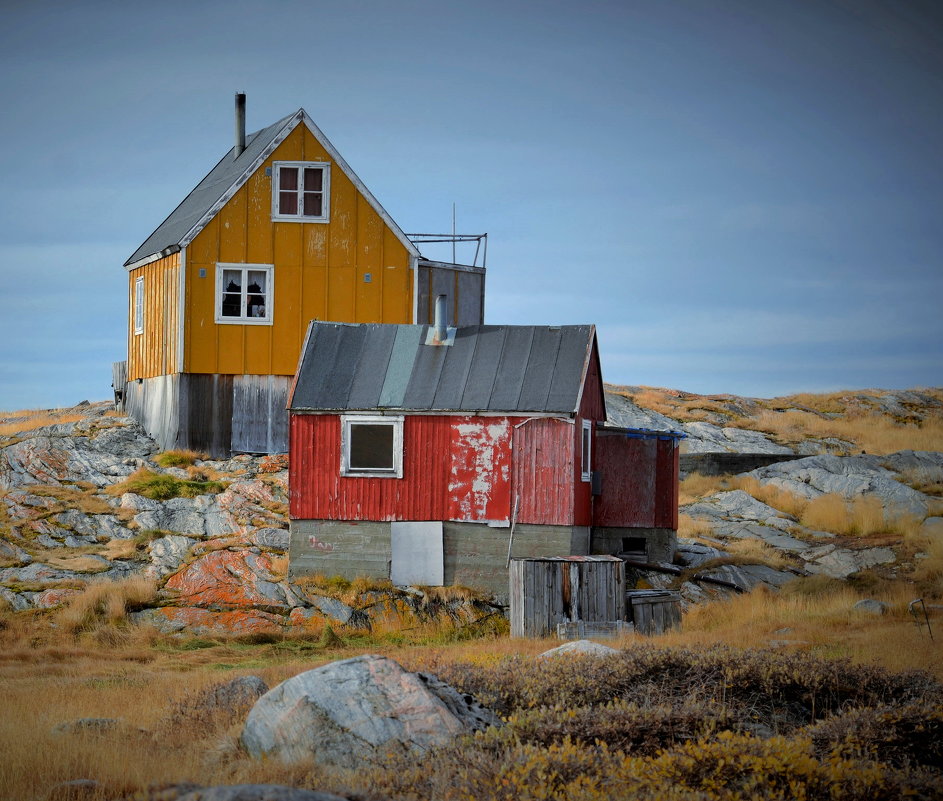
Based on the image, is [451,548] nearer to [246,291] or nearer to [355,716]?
[355,716]

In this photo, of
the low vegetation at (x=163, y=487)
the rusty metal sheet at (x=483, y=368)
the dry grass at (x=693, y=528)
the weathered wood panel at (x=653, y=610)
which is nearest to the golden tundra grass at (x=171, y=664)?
the weathered wood panel at (x=653, y=610)

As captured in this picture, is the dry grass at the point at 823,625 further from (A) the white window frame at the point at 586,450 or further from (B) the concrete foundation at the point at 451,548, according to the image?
(A) the white window frame at the point at 586,450

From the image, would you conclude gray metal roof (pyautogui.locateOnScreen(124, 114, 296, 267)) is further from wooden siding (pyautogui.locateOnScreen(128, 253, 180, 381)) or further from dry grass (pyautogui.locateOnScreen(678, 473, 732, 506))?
dry grass (pyautogui.locateOnScreen(678, 473, 732, 506))

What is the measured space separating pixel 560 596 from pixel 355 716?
9506 millimetres

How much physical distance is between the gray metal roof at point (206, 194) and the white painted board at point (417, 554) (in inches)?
493

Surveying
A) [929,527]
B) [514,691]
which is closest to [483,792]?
[514,691]

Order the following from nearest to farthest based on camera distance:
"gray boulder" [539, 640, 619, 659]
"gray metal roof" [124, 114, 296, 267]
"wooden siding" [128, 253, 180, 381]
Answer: "gray boulder" [539, 640, 619, 659], "wooden siding" [128, 253, 180, 381], "gray metal roof" [124, 114, 296, 267]

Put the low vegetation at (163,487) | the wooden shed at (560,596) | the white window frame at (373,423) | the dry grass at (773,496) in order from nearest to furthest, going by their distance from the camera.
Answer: the wooden shed at (560,596) → the white window frame at (373,423) → the low vegetation at (163,487) → the dry grass at (773,496)

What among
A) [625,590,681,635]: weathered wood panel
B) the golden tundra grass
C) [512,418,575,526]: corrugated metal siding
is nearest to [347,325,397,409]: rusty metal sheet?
[512,418,575,526]: corrugated metal siding

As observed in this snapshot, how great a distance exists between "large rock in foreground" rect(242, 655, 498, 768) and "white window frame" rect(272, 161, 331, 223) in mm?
21005

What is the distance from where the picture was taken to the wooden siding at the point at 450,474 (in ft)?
69.8

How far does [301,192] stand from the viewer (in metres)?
30.0

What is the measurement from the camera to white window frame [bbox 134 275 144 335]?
33.2 metres

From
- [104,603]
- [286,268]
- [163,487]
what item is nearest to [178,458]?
[163,487]
